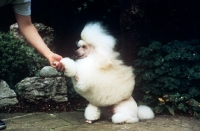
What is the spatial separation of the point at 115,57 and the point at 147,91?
1.07 meters

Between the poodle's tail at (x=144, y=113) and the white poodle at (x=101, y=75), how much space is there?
0.23m

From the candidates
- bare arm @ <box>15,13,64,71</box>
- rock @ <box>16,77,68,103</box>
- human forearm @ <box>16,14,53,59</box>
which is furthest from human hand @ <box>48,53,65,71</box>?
rock @ <box>16,77,68,103</box>

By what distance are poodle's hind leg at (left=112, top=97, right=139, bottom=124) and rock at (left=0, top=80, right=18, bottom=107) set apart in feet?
6.18

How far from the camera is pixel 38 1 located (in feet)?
25.7

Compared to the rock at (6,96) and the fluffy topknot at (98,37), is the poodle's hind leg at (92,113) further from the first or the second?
the rock at (6,96)

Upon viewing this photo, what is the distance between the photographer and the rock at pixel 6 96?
4.92 m

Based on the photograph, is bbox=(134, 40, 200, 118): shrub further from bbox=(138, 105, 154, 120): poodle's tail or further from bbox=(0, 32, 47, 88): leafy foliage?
bbox=(0, 32, 47, 88): leafy foliage

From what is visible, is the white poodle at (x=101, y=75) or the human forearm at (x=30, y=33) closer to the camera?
the human forearm at (x=30, y=33)

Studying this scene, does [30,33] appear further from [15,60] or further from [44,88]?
[15,60]

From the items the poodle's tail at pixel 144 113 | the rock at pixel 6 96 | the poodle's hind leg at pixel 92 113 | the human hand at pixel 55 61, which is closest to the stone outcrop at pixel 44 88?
the rock at pixel 6 96

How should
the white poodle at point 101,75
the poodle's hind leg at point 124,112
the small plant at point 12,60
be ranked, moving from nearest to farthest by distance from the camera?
the white poodle at point 101,75
the poodle's hind leg at point 124,112
the small plant at point 12,60

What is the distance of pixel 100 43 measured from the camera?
3.63 meters

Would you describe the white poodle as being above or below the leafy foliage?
below

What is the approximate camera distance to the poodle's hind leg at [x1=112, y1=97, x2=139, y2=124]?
383 cm
